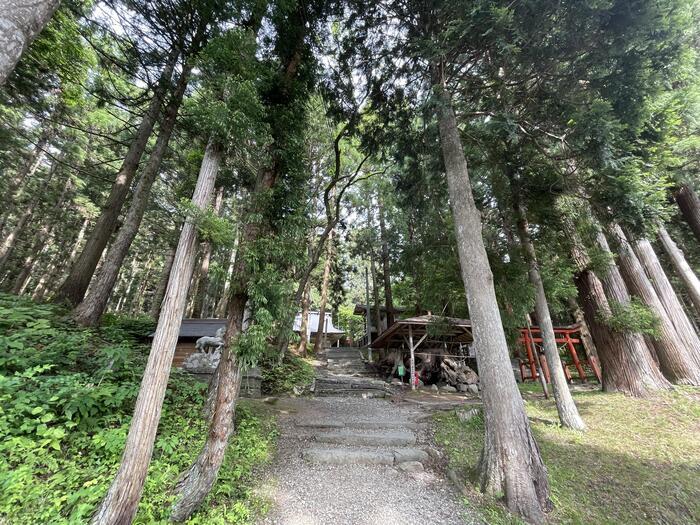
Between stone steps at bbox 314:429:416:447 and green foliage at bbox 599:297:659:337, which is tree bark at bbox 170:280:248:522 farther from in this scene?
green foliage at bbox 599:297:659:337

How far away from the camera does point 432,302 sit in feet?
22.7

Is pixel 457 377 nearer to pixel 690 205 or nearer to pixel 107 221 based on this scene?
pixel 690 205

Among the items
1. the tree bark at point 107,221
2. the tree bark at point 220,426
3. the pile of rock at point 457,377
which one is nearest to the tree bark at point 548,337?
the pile of rock at point 457,377

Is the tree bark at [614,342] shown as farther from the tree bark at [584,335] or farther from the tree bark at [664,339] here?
the tree bark at [584,335]

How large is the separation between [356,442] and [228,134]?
5418 mm

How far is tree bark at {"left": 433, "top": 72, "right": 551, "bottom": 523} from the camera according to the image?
10.4 feet

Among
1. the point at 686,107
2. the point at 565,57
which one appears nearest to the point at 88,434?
the point at 565,57

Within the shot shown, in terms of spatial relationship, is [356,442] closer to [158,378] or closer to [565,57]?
[158,378]

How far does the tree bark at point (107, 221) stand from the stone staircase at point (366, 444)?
598 cm

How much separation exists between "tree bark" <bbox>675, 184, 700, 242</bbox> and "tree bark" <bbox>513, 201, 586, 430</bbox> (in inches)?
247

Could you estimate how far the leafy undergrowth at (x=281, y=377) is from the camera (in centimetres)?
829

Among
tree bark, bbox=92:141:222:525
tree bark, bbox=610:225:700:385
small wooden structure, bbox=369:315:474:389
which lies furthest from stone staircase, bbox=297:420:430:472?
tree bark, bbox=610:225:700:385

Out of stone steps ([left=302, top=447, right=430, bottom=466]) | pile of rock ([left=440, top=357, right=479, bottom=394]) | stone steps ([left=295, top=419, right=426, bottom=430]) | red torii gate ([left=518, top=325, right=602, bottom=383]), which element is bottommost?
stone steps ([left=302, top=447, right=430, bottom=466])

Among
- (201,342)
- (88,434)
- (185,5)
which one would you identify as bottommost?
(88,434)
